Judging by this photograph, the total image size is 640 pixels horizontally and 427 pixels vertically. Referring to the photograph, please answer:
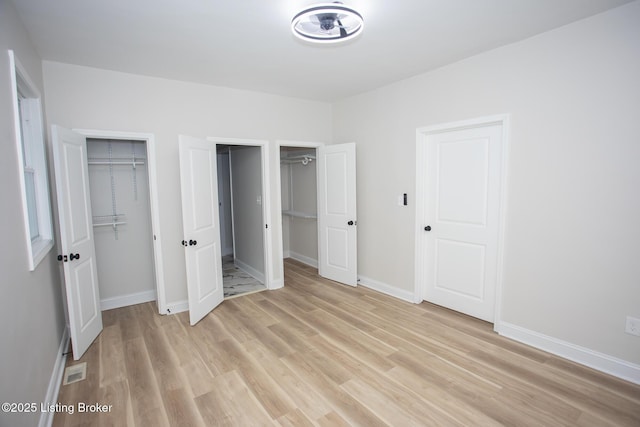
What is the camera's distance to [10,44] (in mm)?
2049

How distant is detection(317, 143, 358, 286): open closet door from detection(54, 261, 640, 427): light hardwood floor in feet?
3.76

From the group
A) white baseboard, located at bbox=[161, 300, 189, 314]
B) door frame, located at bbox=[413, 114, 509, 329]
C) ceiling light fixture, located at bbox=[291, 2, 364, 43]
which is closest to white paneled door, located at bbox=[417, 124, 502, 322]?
door frame, located at bbox=[413, 114, 509, 329]

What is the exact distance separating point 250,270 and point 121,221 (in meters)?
2.09

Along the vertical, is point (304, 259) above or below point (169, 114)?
below

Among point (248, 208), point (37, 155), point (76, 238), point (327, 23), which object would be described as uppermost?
point (327, 23)

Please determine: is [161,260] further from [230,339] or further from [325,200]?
[325,200]

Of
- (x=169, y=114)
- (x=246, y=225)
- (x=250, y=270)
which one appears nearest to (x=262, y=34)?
(x=169, y=114)

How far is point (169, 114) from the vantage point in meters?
3.75

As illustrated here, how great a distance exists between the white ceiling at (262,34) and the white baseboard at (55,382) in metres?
2.68

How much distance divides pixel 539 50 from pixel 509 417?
294 cm

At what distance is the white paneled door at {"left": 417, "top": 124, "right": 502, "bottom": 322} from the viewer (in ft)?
11.0

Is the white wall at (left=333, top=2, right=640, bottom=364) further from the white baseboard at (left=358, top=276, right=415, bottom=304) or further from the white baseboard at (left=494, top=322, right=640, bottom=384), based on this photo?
the white baseboard at (left=358, top=276, right=415, bottom=304)

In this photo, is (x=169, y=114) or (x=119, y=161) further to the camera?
(x=119, y=161)

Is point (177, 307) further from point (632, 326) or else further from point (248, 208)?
point (632, 326)
